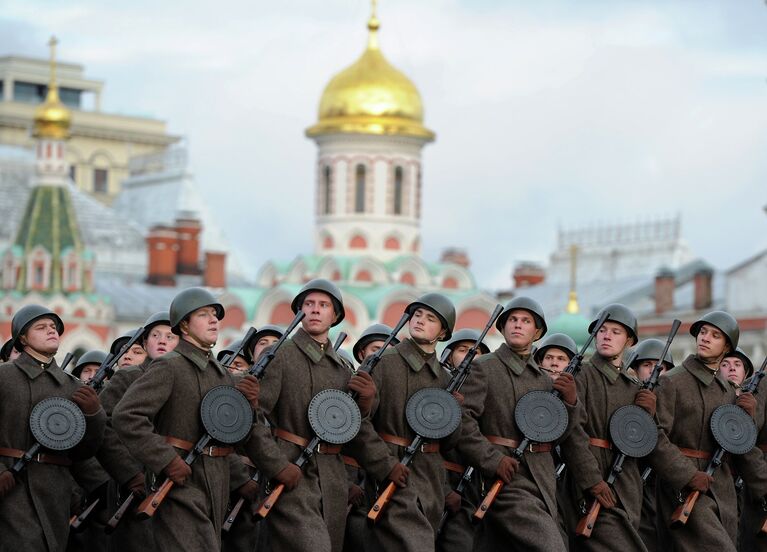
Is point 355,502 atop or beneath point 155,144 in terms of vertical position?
beneath

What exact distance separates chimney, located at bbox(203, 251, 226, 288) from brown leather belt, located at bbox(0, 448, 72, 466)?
188ft

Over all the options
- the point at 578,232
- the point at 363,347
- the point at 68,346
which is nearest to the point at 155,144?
the point at 578,232

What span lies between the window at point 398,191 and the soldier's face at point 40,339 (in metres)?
45.3

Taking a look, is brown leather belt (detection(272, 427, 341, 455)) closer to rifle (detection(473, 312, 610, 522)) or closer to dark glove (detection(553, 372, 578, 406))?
rifle (detection(473, 312, 610, 522))

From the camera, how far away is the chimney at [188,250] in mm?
75438

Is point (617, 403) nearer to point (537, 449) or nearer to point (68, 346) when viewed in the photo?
point (537, 449)

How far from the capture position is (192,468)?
44.9ft

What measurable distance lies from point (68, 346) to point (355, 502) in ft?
160

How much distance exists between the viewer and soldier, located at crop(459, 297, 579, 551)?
14.6 metres

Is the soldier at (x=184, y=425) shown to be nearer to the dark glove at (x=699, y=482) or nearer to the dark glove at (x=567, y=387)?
the dark glove at (x=567, y=387)

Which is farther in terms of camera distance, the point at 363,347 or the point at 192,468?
the point at 363,347

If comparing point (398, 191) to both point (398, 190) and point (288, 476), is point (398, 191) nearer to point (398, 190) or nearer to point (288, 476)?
point (398, 190)

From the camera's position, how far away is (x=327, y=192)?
59594 mm

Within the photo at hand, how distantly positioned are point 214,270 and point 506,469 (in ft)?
189
